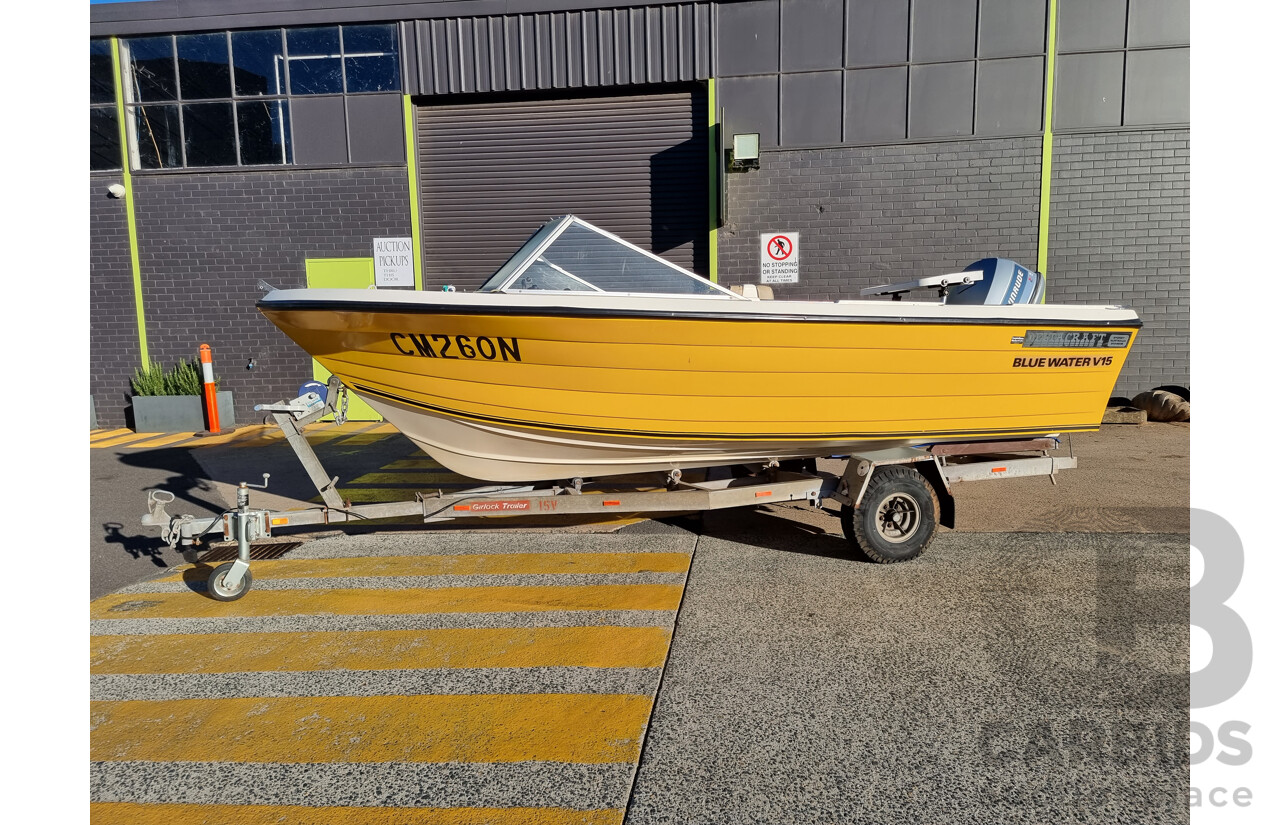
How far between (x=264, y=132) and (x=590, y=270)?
7.95 meters

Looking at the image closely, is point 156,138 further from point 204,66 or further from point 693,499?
point 693,499

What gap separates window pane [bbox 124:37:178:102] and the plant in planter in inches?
150

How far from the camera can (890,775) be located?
2.09m

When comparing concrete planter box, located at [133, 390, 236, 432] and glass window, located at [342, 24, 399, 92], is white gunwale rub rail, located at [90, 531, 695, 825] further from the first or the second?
glass window, located at [342, 24, 399, 92]

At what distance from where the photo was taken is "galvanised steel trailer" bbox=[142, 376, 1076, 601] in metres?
3.62

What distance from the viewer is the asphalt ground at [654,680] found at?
2.05 m

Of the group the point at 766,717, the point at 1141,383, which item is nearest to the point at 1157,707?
the point at 766,717

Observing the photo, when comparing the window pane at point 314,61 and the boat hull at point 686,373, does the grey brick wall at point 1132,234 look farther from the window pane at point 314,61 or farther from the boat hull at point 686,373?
the window pane at point 314,61

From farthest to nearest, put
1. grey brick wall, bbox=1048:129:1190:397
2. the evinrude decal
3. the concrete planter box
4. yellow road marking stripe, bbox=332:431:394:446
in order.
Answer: the concrete planter box, grey brick wall, bbox=1048:129:1190:397, yellow road marking stripe, bbox=332:431:394:446, the evinrude decal

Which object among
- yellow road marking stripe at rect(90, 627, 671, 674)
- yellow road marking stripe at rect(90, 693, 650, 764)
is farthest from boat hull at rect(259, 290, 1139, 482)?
yellow road marking stripe at rect(90, 693, 650, 764)

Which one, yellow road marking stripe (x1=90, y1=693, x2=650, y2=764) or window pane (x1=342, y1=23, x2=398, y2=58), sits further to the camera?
window pane (x1=342, y1=23, x2=398, y2=58)

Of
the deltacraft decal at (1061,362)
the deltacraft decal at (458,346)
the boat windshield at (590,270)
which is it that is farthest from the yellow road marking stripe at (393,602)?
the deltacraft decal at (1061,362)

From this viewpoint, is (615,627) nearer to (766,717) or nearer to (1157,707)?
(766,717)

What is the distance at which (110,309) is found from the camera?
374 inches
